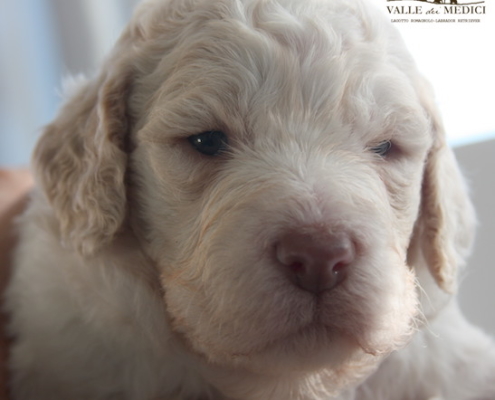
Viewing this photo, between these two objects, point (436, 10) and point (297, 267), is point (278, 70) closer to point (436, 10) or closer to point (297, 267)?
point (297, 267)

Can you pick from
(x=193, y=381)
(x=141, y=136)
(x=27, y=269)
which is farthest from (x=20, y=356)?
(x=141, y=136)

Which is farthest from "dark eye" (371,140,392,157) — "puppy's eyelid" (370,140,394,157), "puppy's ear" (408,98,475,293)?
"puppy's ear" (408,98,475,293)

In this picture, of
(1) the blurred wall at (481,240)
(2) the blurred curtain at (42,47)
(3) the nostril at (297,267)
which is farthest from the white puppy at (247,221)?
(2) the blurred curtain at (42,47)

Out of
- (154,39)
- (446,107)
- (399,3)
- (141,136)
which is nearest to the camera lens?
(141,136)

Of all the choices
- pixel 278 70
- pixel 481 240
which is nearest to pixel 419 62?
pixel 481 240

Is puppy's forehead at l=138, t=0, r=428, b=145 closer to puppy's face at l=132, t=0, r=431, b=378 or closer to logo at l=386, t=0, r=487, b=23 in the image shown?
puppy's face at l=132, t=0, r=431, b=378

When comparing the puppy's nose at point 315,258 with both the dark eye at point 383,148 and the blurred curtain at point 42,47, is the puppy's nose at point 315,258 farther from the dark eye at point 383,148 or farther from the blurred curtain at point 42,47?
the blurred curtain at point 42,47

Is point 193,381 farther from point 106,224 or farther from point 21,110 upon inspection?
point 21,110
